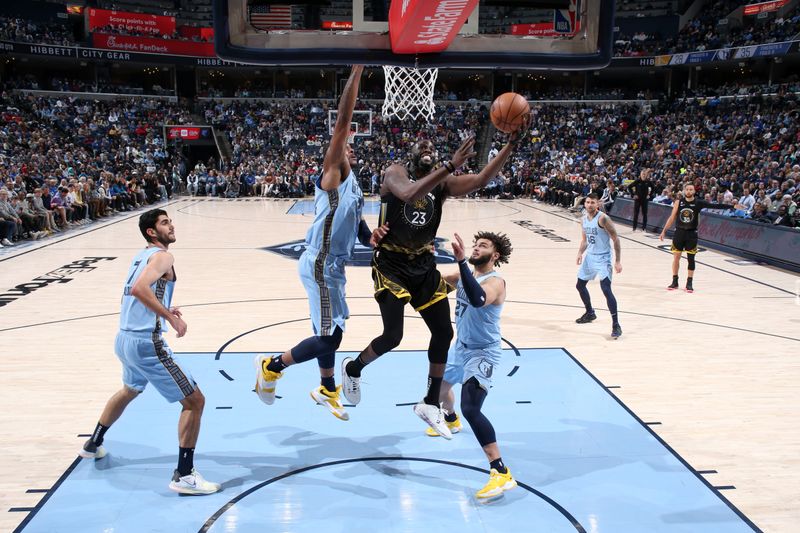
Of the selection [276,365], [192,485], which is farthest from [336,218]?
[192,485]

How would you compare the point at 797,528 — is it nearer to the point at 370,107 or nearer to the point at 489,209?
the point at 489,209

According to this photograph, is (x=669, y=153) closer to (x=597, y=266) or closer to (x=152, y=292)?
(x=597, y=266)

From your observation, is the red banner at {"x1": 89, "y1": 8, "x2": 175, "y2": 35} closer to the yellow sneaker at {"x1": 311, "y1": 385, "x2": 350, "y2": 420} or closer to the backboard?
the backboard

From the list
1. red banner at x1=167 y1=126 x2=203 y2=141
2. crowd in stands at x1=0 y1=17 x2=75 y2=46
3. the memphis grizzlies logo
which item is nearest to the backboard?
the memphis grizzlies logo

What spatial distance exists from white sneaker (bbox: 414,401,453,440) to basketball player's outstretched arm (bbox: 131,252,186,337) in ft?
5.35

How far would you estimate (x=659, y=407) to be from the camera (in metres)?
5.73

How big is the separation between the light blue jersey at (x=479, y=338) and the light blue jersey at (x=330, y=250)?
84 centimetres

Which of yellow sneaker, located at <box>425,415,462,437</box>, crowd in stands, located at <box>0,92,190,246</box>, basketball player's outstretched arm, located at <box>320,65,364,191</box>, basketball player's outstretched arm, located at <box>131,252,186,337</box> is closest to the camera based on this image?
basketball player's outstretched arm, located at <box>131,252,186,337</box>

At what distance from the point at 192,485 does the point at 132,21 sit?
38.0 metres

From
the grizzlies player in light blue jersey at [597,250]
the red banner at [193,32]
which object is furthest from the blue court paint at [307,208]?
the red banner at [193,32]

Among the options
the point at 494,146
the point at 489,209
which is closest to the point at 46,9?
the point at 494,146

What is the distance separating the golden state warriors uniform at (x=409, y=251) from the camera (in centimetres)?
448

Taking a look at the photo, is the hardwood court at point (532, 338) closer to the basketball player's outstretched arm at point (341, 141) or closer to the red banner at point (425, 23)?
the basketball player's outstretched arm at point (341, 141)

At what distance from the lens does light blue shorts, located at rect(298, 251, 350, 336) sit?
4707mm
